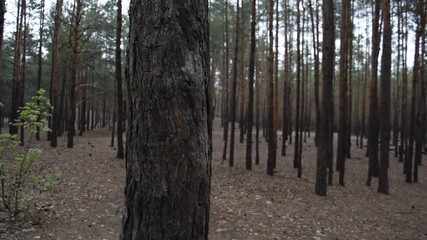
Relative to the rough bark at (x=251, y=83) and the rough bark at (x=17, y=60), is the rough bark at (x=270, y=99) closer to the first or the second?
the rough bark at (x=251, y=83)

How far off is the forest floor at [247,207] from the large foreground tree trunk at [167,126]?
450cm

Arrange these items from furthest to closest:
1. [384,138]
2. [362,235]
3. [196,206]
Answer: [384,138] → [362,235] → [196,206]

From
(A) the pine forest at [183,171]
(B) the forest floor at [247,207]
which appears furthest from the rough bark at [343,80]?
(B) the forest floor at [247,207]

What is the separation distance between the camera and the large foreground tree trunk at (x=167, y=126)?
4.83 feet

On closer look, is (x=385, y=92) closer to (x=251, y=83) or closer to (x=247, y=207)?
(x=251, y=83)

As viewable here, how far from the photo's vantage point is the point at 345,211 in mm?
9352

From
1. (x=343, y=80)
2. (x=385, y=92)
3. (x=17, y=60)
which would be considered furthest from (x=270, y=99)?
(x=17, y=60)

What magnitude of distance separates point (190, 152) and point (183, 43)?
54cm

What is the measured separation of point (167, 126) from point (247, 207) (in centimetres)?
738

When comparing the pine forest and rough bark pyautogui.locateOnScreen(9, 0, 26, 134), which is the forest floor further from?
rough bark pyautogui.locateOnScreen(9, 0, 26, 134)

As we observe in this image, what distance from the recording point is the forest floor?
5973mm

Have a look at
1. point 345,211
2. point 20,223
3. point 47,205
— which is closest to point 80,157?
point 47,205

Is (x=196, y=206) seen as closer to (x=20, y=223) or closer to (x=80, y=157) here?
(x=20, y=223)

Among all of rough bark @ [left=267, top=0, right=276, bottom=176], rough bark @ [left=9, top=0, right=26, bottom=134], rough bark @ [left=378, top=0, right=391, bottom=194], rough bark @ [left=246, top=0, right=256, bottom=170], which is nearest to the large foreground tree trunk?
rough bark @ [left=246, top=0, right=256, bottom=170]
